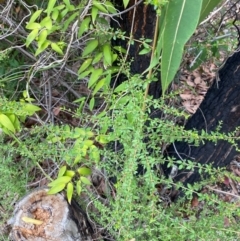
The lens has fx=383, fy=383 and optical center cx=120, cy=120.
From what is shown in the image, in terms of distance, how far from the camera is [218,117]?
1518 mm

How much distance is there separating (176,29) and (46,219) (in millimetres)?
913

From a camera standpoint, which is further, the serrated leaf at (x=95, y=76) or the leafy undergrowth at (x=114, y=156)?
the serrated leaf at (x=95, y=76)

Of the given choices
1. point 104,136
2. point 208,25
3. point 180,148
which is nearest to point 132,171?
point 104,136

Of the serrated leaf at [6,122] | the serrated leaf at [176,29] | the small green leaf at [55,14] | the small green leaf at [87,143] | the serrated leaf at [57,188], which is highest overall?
the serrated leaf at [176,29]

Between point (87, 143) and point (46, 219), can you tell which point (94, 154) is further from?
point (46, 219)

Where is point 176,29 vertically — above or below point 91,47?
above

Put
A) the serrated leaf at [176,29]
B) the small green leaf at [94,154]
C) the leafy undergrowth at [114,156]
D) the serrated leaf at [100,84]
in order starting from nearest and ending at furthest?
the serrated leaf at [176,29] → the leafy undergrowth at [114,156] → the small green leaf at [94,154] → the serrated leaf at [100,84]

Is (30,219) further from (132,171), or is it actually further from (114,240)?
(132,171)

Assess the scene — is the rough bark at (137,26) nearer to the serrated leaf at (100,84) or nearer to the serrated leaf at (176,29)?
the serrated leaf at (100,84)

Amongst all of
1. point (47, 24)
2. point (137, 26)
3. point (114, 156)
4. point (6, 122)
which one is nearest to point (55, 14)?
point (47, 24)

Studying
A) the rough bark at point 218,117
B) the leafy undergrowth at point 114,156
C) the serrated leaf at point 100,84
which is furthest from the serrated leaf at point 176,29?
the rough bark at point 218,117

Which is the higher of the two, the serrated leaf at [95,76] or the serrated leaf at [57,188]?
the serrated leaf at [95,76]

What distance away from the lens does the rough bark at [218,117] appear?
55.9 inches

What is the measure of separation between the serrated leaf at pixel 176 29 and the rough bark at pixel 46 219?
2.62 ft
